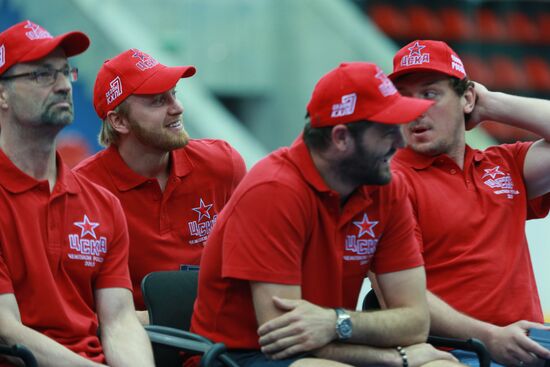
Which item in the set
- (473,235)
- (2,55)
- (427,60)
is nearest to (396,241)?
(473,235)

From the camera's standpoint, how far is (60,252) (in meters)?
3.40

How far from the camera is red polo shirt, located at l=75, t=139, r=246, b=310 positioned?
4.11 metres

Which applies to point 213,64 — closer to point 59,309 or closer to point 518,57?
point 518,57

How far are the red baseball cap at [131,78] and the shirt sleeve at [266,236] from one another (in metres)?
1.15

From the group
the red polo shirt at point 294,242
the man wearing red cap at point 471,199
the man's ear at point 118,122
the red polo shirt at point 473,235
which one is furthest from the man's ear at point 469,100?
the man's ear at point 118,122

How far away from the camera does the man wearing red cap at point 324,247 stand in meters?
3.22

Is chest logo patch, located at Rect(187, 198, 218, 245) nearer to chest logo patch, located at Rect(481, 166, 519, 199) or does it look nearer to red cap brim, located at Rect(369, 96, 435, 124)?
chest logo patch, located at Rect(481, 166, 519, 199)

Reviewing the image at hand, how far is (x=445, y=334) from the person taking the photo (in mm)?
3818

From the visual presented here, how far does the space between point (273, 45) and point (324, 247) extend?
26.0 feet

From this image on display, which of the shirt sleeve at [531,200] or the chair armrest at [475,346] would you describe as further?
the shirt sleeve at [531,200]

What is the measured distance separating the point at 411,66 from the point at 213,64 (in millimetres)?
6944

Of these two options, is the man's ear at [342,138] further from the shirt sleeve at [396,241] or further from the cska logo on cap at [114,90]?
the cska logo on cap at [114,90]

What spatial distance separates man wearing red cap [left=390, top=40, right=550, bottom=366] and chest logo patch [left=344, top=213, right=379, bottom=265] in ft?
1.59

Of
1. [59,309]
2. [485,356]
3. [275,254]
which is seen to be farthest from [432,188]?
[59,309]
